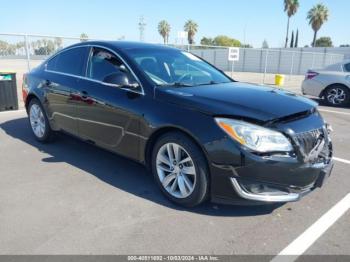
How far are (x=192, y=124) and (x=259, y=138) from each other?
2.03 feet

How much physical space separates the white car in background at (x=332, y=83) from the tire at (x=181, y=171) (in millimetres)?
8804

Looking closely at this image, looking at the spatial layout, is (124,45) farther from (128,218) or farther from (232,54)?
(232,54)

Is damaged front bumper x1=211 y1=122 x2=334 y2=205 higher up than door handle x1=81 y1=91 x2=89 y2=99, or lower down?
lower down

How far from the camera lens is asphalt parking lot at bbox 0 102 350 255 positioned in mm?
2844

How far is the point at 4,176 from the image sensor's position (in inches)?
170

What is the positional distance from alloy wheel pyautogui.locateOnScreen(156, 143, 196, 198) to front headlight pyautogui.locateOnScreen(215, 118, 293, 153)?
1.76 ft

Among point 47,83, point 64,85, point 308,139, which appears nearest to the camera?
point 308,139

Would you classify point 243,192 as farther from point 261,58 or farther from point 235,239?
point 261,58

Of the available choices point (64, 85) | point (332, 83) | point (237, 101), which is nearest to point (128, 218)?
point (237, 101)

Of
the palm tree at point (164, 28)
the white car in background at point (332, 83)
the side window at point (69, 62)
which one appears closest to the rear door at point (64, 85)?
the side window at point (69, 62)

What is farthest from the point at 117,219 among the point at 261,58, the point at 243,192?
the point at 261,58

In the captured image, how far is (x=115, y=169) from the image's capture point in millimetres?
4574

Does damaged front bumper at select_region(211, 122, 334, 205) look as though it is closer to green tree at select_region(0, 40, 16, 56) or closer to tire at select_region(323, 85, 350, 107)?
tire at select_region(323, 85, 350, 107)

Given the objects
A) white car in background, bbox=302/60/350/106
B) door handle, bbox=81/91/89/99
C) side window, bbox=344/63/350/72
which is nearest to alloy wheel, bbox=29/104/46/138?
door handle, bbox=81/91/89/99
